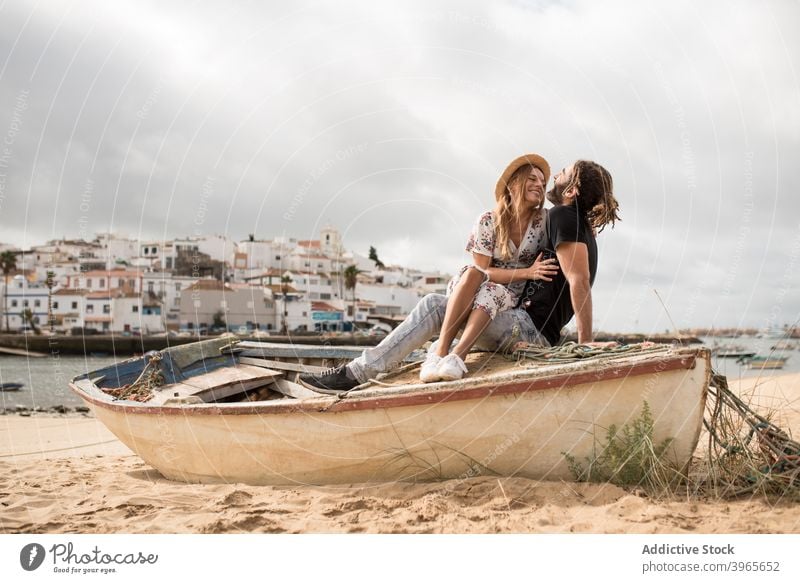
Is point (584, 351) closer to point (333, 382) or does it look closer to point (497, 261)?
point (497, 261)

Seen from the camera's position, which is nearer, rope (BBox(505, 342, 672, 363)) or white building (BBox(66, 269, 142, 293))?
rope (BBox(505, 342, 672, 363))

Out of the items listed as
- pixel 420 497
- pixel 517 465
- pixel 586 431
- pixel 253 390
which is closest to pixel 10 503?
pixel 253 390

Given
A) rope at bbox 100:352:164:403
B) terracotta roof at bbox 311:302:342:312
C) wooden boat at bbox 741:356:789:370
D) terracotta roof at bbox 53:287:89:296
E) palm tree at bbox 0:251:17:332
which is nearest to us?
wooden boat at bbox 741:356:789:370

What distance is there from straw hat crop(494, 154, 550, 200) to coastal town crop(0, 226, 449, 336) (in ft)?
131

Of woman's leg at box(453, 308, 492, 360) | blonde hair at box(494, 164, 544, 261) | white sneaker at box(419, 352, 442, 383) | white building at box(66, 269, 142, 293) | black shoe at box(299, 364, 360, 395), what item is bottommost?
black shoe at box(299, 364, 360, 395)

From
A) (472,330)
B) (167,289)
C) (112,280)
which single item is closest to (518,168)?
(472,330)

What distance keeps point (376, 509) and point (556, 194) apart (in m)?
2.27

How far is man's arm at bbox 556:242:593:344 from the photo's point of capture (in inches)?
152

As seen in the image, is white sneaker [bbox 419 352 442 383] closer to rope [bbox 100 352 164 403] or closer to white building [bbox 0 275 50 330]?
rope [bbox 100 352 164 403]

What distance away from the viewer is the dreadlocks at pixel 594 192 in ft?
13.2

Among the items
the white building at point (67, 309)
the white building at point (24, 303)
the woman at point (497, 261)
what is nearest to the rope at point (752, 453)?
the woman at point (497, 261)

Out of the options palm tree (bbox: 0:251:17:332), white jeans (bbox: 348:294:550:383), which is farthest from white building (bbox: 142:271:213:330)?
white jeans (bbox: 348:294:550:383)

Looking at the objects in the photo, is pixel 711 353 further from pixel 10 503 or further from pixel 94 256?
pixel 94 256

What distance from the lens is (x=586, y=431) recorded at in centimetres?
350
